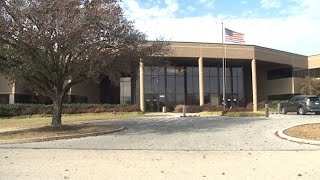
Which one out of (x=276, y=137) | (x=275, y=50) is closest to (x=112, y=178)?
(x=276, y=137)

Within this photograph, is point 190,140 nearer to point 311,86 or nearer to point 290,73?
point 311,86

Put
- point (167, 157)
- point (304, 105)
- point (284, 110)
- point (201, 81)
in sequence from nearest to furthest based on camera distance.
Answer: point (167, 157)
point (304, 105)
point (284, 110)
point (201, 81)

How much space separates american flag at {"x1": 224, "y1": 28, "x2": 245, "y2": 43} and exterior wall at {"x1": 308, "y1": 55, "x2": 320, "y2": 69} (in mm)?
27145

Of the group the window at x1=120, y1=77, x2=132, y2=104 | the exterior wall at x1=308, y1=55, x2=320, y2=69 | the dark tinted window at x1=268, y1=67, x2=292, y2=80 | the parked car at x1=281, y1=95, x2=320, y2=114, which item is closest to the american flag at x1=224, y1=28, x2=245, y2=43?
the parked car at x1=281, y1=95, x2=320, y2=114

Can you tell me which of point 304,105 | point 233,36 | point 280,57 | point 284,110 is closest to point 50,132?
point 304,105

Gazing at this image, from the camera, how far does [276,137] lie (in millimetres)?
18953

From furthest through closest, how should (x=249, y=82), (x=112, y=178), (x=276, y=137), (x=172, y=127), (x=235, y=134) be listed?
(x=249, y=82), (x=172, y=127), (x=235, y=134), (x=276, y=137), (x=112, y=178)

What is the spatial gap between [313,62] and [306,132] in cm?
5456

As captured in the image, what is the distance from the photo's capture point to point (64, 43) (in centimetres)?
2145

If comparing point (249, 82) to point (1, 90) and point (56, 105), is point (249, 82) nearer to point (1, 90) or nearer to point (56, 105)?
point (1, 90)

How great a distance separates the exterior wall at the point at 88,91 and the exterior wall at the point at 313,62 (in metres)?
31.4

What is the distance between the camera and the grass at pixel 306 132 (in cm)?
1788

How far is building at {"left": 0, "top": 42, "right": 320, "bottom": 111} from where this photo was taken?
57400 millimetres

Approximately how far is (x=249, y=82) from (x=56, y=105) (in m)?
47.6
